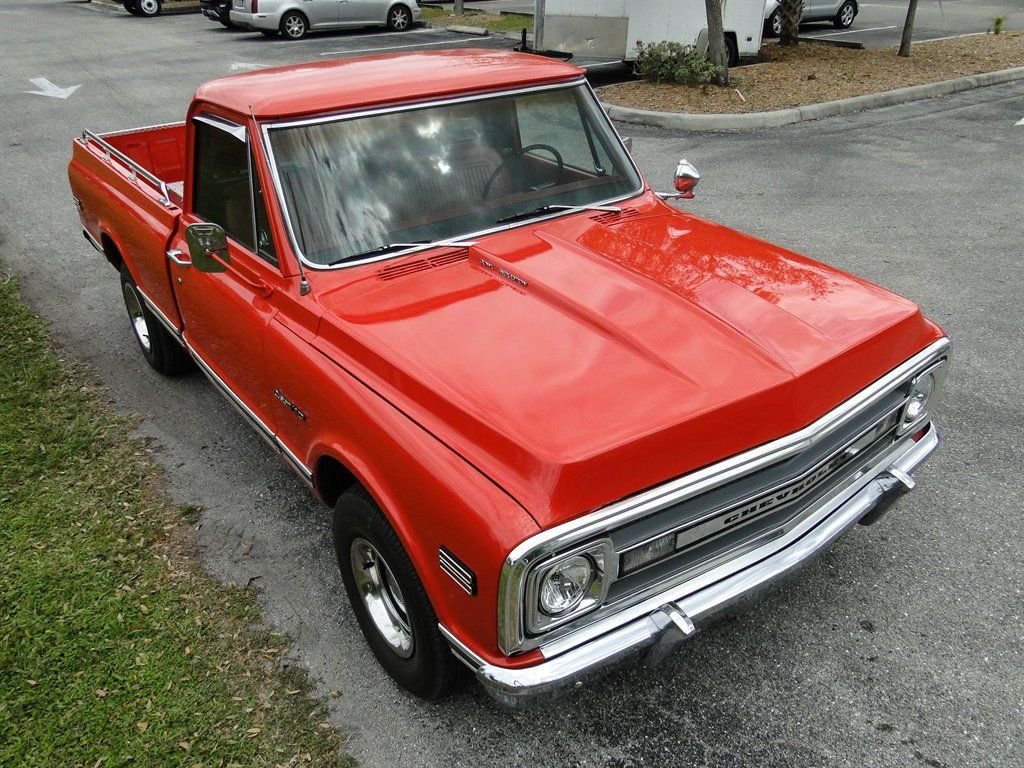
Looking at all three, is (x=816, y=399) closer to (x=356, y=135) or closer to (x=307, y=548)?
(x=356, y=135)

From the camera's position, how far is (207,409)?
4895 millimetres

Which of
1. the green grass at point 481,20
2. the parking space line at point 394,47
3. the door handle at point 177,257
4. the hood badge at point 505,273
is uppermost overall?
the green grass at point 481,20

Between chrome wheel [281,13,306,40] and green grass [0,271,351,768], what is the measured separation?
15894 millimetres

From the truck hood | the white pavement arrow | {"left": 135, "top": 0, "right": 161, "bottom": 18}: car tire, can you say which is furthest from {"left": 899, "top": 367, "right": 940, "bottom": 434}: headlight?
{"left": 135, "top": 0, "right": 161, "bottom": 18}: car tire

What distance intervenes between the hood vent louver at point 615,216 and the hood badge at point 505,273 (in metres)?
0.66

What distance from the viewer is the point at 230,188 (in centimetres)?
353

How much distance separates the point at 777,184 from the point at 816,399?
6.40m

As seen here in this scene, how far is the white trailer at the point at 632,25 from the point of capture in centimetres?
1239

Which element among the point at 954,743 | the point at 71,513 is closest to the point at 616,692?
the point at 954,743

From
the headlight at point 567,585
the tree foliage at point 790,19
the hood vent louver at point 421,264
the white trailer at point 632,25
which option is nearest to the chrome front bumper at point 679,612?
the headlight at point 567,585

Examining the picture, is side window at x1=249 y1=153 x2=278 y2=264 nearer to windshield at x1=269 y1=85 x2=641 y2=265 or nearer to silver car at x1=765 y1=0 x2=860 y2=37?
windshield at x1=269 y1=85 x2=641 y2=265

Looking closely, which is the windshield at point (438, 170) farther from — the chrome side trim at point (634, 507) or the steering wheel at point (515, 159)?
the chrome side trim at point (634, 507)

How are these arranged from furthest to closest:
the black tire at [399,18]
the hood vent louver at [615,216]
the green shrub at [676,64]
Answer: the black tire at [399,18] → the green shrub at [676,64] → the hood vent louver at [615,216]

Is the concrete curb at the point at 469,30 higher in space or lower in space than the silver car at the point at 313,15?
lower
